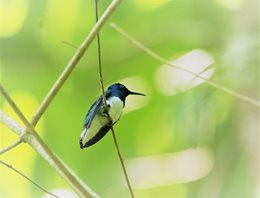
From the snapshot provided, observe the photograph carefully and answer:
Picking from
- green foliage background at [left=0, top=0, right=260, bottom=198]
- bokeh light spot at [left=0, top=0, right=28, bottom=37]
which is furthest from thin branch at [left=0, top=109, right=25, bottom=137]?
bokeh light spot at [left=0, top=0, right=28, bottom=37]

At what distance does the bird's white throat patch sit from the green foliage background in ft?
0.36

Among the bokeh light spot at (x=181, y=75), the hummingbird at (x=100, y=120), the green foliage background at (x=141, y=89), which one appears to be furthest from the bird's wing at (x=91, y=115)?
the bokeh light spot at (x=181, y=75)

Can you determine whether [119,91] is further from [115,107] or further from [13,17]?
[13,17]

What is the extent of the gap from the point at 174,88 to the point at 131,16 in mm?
155

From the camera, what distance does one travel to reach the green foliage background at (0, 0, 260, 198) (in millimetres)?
635

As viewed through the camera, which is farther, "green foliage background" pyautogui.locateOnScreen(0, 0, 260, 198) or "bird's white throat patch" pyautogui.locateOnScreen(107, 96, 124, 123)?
"green foliage background" pyautogui.locateOnScreen(0, 0, 260, 198)

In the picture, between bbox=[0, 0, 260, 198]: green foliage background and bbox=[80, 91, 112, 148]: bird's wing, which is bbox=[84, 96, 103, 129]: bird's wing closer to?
bbox=[80, 91, 112, 148]: bird's wing

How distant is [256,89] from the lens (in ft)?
2.93

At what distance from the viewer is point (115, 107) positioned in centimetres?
49

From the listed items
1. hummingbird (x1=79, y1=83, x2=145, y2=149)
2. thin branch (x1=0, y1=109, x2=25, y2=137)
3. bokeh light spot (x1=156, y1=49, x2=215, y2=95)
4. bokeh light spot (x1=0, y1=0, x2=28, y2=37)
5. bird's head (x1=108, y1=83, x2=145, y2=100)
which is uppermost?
bokeh light spot (x1=156, y1=49, x2=215, y2=95)

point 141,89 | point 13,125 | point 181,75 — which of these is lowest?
point 13,125

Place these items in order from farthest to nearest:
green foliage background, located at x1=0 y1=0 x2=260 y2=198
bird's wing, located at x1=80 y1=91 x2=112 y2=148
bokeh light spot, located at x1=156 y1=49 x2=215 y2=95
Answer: bokeh light spot, located at x1=156 y1=49 x2=215 y2=95
green foliage background, located at x1=0 y1=0 x2=260 y2=198
bird's wing, located at x1=80 y1=91 x2=112 y2=148

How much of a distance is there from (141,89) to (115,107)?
197 mm

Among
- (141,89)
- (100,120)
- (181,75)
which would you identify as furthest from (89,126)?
(181,75)
